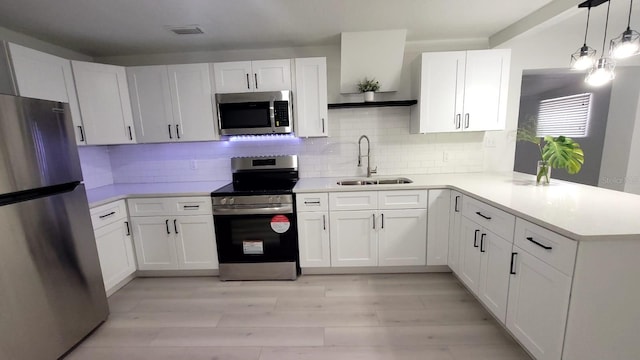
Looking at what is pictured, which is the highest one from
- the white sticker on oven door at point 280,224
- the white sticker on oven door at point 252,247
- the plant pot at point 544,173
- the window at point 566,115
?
the window at point 566,115

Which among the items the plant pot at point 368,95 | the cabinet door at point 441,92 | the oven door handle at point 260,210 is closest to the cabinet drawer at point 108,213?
the oven door handle at point 260,210

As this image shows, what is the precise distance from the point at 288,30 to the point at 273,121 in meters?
0.85

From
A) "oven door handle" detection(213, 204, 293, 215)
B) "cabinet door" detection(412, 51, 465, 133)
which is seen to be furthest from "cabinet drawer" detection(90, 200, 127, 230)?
"cabinet door" detection(412, 51, 465, 133)

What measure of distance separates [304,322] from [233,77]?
237 cm

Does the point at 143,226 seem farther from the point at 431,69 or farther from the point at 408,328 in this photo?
the point at 431,69

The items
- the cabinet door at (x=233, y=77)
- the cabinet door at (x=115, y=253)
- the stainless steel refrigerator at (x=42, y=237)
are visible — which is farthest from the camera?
the cabinet door at (x=233, y=77)

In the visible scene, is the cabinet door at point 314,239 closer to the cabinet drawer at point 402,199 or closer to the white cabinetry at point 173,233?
the cabinet drawer at point 402,199

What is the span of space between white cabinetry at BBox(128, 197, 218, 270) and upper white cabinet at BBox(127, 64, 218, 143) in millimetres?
726

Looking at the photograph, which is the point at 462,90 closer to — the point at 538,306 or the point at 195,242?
the point at 538,306

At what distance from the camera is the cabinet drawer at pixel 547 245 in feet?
3.99

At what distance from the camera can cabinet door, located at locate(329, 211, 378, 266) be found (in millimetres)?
2494

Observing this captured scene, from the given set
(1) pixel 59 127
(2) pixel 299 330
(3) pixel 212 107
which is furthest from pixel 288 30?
(2) pixel 299 330

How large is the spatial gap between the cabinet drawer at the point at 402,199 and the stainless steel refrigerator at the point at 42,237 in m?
2.38

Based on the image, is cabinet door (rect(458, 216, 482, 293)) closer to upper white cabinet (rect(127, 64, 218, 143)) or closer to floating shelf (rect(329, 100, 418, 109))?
floating shelf (rect(329, 100, 418, 109))
